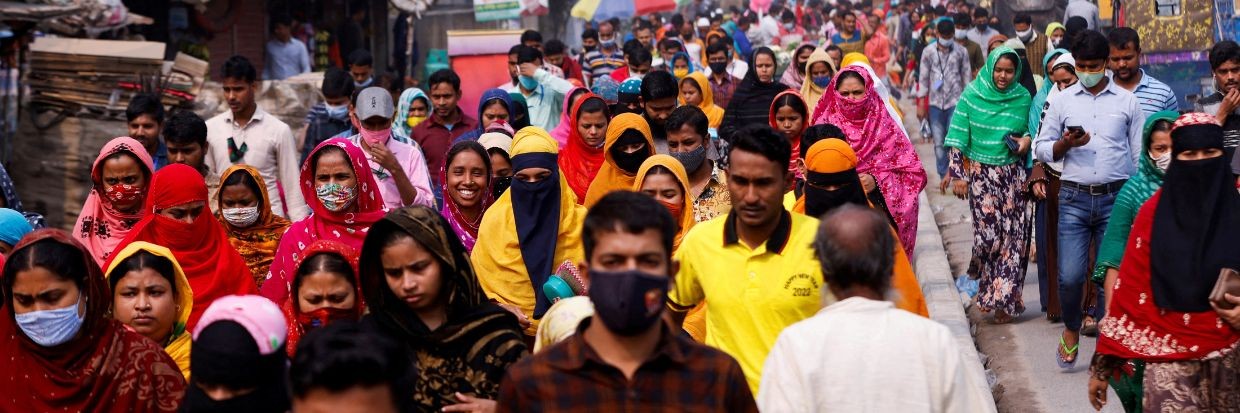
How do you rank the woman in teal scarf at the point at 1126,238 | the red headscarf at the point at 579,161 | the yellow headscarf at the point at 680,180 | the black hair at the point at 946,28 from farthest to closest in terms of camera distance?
the black hair at the point at 946,28 < the red headscarf at the point at 579,161 < the yellow headscarf at the point at 680,180 < the woman in teal scarf at the point at 1126,238

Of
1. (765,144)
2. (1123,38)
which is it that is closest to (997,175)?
(1123,38)

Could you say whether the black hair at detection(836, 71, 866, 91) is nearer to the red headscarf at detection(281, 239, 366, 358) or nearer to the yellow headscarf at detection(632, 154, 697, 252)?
the yellow headscarf at detection(632, 154, 697, 252)

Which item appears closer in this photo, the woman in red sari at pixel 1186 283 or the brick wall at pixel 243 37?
the woman in red sari at pixel 1186 283

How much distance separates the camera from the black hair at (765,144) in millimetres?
4520

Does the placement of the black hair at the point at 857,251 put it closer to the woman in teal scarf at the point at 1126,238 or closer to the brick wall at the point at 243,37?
the woman in teal scarf at the point at 1126,238

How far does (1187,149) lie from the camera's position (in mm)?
5543

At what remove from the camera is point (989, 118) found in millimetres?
9453

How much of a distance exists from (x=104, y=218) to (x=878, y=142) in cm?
409

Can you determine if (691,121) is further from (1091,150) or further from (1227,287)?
(1227,287)

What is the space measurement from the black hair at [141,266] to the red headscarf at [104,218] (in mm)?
1666

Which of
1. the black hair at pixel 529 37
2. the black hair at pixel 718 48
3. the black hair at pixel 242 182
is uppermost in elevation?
the black hair at pixel 529 37

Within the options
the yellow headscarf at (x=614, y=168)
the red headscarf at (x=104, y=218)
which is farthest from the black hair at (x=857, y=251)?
the red headscarf at (x=104, y=218)

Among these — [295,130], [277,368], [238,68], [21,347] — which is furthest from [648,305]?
[295,130]

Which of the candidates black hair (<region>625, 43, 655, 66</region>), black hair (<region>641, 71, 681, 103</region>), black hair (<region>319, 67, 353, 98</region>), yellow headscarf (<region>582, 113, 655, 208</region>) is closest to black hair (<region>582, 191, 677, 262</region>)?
yellow headscarf (<region>582, 113, 655, 208</region>)
